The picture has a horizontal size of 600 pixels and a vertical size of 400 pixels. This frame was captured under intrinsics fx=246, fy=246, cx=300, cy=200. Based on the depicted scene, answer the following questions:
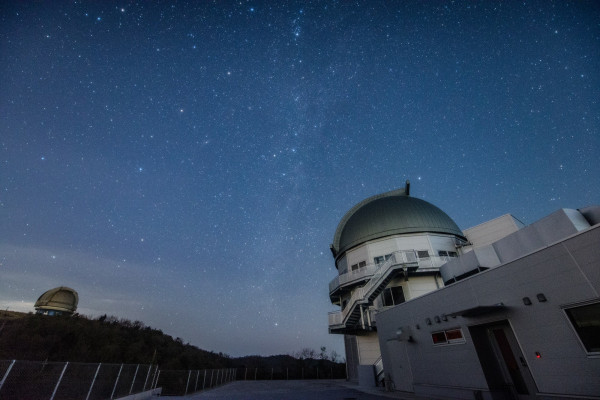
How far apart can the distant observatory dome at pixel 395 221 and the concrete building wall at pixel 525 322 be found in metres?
12.3

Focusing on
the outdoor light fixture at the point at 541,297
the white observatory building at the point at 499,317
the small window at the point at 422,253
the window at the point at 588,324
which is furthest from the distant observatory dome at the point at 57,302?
the window at the point at 588,324

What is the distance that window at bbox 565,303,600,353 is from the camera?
6.55 metres

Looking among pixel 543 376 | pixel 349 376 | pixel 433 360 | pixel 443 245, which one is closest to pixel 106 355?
pixel 349 376

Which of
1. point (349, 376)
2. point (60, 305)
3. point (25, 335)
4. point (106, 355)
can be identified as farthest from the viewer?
point (60, 305)

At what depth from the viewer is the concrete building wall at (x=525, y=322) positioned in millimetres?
6859

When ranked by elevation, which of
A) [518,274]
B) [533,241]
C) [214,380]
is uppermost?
[533,241]

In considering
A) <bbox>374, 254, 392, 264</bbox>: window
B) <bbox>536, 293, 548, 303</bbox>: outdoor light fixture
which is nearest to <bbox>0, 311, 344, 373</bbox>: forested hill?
<bbox>374, 254, 392, 264</bbox>: window

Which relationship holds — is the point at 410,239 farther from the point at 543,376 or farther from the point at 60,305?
the point at 60,305

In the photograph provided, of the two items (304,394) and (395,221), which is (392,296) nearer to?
(395,221)

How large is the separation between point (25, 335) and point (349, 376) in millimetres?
Answer: 28940

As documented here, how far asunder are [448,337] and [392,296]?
37.9ft

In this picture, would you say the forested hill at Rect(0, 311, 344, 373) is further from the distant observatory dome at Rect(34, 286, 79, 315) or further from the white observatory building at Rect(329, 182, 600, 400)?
the distant observatory dome at Rect(34, 286, 79, 315)

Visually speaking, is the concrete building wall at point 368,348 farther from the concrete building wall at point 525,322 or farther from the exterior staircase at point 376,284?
the concrete building wall at point 525,322

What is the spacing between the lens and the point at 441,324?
1184cm
